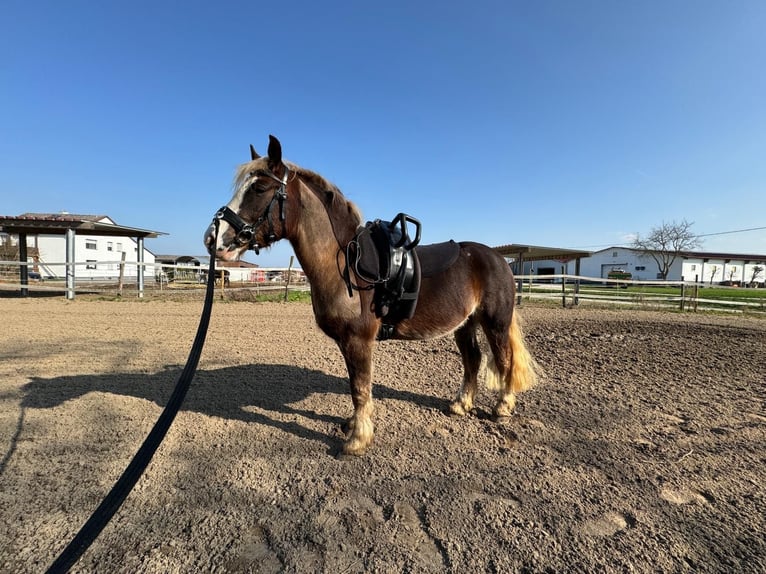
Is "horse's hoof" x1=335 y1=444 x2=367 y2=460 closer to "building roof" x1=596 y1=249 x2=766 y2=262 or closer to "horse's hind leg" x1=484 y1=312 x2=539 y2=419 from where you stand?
"horse's hind leg" x1=484 y1=312 x2=539 y2=419

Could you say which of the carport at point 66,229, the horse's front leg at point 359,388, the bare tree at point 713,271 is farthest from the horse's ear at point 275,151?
the bare tree at point 713,271

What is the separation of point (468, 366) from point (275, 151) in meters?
2.80

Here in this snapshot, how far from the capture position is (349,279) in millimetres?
2641

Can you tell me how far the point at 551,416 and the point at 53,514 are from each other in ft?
13.1

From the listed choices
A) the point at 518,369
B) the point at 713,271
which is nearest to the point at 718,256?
the point at 713,271

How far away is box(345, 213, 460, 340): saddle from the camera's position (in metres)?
2.68

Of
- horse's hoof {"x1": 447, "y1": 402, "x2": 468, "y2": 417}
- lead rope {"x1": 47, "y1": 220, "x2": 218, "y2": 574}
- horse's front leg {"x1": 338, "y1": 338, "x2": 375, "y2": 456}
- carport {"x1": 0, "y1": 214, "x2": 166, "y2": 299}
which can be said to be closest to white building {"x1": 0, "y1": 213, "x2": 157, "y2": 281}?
carport {"x1": 0, "y1": 214, "x2": 166, "y2": 299}

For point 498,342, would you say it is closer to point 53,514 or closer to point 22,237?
point 53,514

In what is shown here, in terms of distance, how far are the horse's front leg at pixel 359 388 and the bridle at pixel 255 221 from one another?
3.28 ft

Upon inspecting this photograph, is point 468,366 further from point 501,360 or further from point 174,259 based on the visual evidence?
point 174,259

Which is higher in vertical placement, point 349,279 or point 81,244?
point 81,244

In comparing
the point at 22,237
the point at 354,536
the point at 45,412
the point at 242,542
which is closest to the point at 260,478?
the point at 242,542

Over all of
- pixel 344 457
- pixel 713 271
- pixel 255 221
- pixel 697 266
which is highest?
pixel 697 266

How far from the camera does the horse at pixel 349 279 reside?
2.37m
